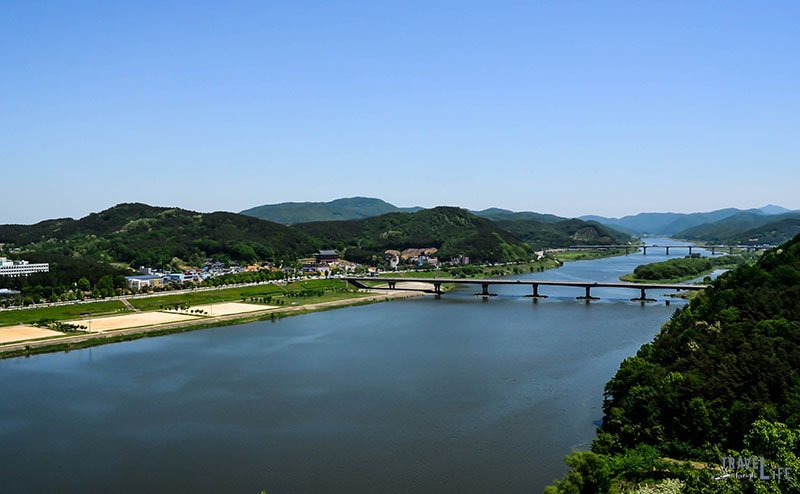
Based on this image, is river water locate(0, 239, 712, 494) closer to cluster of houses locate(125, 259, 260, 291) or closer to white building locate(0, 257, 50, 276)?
cluster of houses locate(125, 259, 260, 291)

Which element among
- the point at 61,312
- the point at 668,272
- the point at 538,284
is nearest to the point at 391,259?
the point at 538,284

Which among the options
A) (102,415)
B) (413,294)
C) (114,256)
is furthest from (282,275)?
(102,415)

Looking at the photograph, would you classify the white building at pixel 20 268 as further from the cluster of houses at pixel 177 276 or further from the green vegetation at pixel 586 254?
the green vegetation at pixel 586 254

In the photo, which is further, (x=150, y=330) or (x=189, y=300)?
(x=189, y=300)

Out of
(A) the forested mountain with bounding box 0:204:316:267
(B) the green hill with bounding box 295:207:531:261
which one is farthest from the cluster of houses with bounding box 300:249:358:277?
(A) the forested mountain with bounding box 0:204:316:267

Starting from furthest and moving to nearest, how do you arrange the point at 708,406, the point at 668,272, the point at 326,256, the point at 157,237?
1. the point at 157,237
2. the point at 326,256
3. the point at 668,272
4. the point at 708,406

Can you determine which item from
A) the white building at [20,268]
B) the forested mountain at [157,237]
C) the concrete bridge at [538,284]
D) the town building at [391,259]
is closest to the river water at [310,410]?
the concrete bridge at [538,284]

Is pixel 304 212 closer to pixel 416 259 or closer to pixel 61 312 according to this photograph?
pixel 416 259
